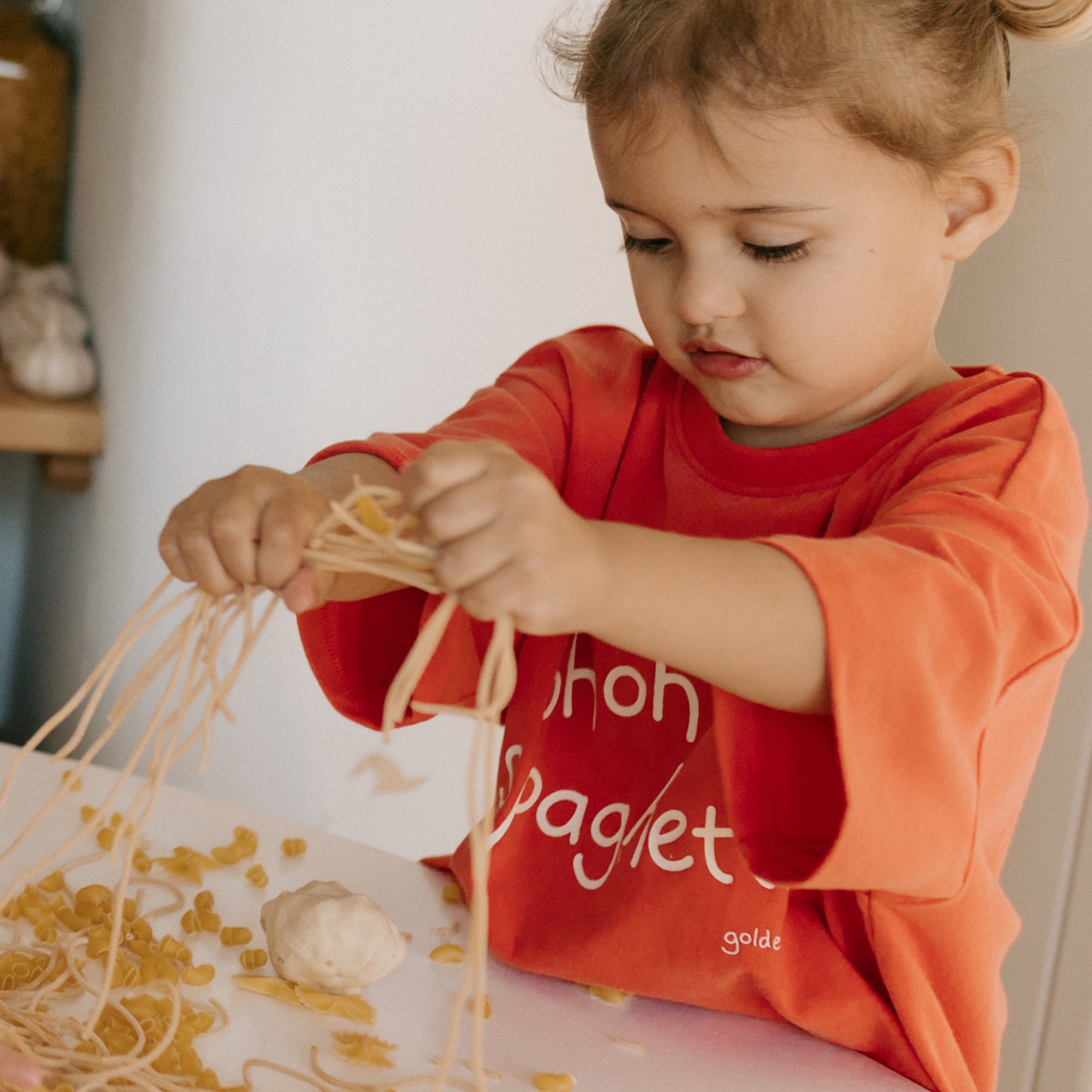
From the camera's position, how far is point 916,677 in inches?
18.5

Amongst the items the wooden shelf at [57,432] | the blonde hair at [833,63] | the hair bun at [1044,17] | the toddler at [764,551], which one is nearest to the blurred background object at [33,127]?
the wooden shelf at [57,432]

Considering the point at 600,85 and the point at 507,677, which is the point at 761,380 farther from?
the point at 507,677

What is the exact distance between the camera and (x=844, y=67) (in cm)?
58

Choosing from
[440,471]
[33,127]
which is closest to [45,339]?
[33,127]

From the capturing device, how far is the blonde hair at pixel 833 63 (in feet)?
1.88

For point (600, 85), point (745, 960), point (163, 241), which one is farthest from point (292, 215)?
point (745, 960)

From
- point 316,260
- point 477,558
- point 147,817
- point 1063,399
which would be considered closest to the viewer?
point 477,558

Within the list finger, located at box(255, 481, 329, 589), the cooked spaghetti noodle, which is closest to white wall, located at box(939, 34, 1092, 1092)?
the cooked spaghetti noodle

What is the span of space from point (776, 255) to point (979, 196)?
13cm

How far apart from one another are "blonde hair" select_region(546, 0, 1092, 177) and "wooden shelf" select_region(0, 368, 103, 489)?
3.08ft

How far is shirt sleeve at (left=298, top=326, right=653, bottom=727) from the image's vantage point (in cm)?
69

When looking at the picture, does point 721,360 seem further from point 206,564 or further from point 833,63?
point 206,564

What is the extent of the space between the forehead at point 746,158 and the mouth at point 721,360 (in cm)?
8

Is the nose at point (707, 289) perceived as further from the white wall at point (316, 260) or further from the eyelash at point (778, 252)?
the white wall at point (316, 260)
